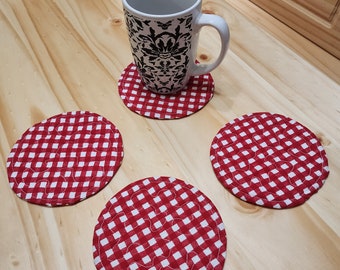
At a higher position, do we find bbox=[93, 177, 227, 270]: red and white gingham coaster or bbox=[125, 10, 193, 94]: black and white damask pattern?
bbox=[125, 10, 193, 94]: black and white damask pattern

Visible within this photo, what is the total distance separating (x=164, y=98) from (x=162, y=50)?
10cm

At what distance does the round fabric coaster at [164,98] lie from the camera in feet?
1.77

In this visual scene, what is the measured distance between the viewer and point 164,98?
22.0 inches

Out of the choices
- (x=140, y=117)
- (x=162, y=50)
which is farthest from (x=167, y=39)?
(x=140, y=117)

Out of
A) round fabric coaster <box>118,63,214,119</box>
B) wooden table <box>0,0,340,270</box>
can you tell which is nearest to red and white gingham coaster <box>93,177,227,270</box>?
wooden table <box>0,0,340,270</box>

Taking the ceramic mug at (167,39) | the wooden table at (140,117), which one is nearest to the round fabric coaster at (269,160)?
the wooden table at (140,117)

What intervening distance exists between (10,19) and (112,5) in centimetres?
21

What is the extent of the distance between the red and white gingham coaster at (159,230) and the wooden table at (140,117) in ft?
0.05

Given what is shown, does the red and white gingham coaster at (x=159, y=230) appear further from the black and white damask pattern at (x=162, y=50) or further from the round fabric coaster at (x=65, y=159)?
the black and white damask pattern at (x=162, y=50)

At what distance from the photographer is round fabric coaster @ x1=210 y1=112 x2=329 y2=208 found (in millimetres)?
440

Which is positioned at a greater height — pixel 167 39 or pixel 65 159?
pixel 167 39

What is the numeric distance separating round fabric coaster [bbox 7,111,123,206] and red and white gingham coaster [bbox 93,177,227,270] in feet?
0.16

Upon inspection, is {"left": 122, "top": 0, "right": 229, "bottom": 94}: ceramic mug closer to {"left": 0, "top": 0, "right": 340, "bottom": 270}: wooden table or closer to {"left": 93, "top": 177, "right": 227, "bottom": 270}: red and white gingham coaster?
{"left": 0, "top": 0, "right": 340, "bottom": 270}: wooden table

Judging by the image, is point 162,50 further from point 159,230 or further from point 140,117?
point 159,230
